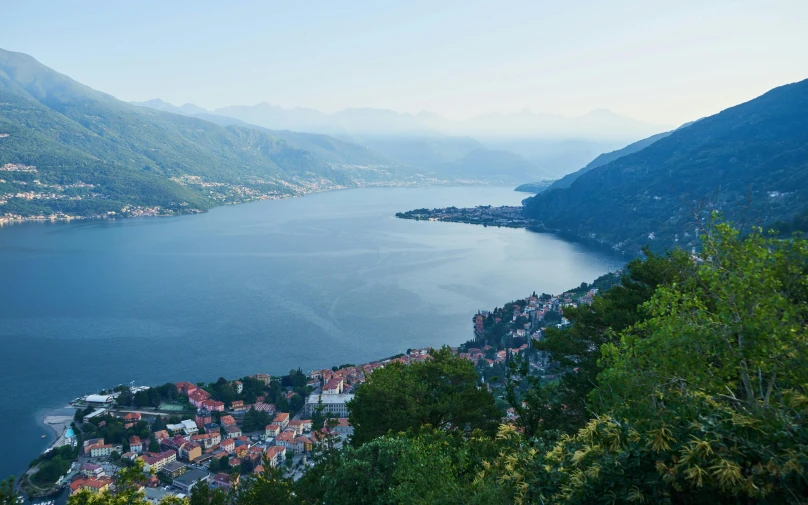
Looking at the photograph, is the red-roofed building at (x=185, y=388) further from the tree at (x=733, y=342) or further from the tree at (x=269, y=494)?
the tree at (x=733, y=342)

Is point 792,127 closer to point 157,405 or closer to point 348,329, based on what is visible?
point 348,329

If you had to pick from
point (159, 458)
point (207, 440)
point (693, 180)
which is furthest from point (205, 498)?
point (693, 180)

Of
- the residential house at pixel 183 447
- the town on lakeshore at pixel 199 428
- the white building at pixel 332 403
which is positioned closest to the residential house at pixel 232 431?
the town on lakeshore at pixel 199 428

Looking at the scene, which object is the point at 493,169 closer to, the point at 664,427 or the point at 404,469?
the point at 404,469

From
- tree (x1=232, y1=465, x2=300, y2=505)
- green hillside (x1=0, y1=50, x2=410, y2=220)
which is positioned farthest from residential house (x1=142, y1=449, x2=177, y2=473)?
green hillside (x1=0, y1=50, x2=410, y2=220)

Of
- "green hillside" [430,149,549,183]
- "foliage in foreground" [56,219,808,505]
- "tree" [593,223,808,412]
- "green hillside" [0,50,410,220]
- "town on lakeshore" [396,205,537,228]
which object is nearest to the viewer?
"foliage in foreground" [56,219,808,505]

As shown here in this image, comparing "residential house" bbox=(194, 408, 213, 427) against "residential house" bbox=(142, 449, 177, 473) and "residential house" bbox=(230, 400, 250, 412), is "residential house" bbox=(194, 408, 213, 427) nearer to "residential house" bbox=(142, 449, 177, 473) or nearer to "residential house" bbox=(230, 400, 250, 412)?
"residential house" bbox=(230, 400, 250, 412)

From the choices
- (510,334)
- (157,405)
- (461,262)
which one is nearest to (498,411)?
(157,405)
